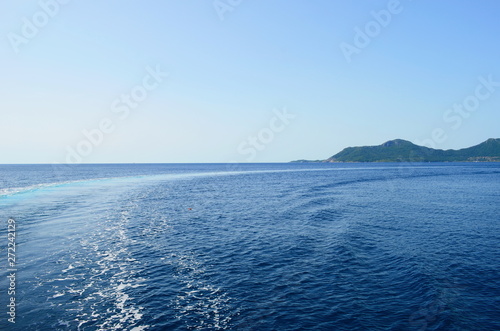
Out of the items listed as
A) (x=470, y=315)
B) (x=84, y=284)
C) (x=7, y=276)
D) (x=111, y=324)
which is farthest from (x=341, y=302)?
(x=7, y=276)

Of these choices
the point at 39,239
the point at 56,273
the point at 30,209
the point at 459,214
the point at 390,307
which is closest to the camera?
the point at 390,307

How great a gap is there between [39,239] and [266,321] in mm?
29563

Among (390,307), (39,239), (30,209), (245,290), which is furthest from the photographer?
(30,209)

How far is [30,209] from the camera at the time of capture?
52.8m

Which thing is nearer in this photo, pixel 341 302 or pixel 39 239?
pixel 341 302

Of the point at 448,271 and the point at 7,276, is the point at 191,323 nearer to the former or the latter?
the point at 7,276

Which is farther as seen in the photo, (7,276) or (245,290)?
(7,276)

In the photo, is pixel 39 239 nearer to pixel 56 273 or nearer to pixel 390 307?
pixel 56 273

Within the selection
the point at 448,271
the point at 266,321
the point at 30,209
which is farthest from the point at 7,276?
the point at 30,209

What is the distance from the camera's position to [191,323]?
15984mm

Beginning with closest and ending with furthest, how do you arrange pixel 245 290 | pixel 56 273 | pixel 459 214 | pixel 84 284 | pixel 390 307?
pixel 390 307, pixel 245 290, pixel 84 284, pixel 56 273, pixel 459 214

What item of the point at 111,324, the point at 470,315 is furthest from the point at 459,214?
the point at 111,324

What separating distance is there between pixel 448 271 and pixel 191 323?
19.1 meters

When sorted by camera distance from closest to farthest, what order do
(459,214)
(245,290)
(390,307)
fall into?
(390,307)
(245,290)
(459,214)
